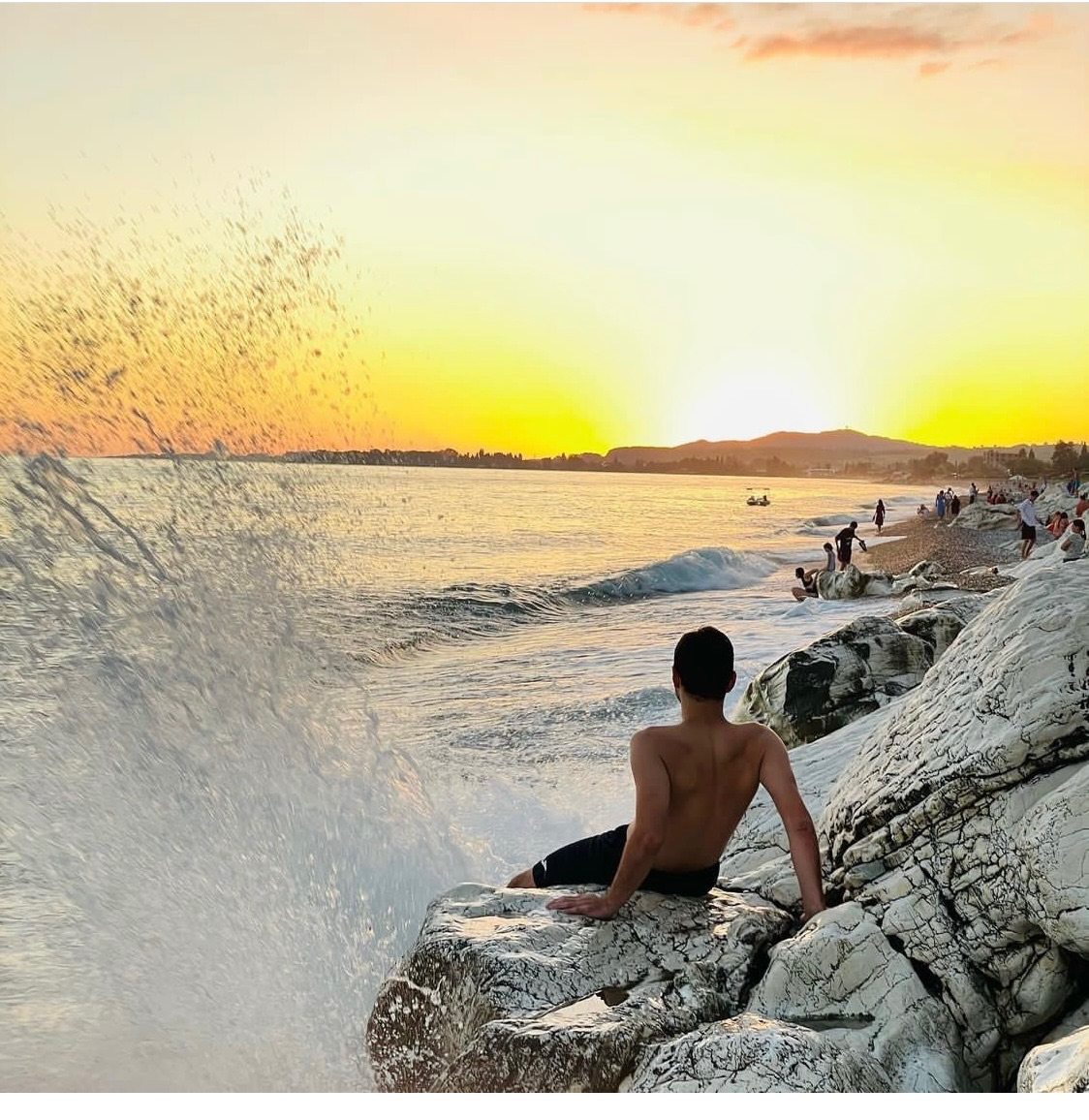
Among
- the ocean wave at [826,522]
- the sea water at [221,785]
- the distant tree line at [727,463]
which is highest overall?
the distant tree line at [727,463]

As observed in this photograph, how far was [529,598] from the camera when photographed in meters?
13.8

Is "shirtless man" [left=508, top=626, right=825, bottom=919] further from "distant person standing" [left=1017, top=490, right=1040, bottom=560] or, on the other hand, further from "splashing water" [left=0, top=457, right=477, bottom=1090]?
"distant person standing" [left=1017, top=490, right=1040, bottom=560]

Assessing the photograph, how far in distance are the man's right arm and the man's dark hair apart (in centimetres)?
17

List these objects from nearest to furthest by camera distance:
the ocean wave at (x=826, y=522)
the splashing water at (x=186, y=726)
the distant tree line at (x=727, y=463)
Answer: the splashing water at (x=186, y=726) → the distant tree line at (x=727, y=463) → the ocean wave at (x=826, y=522)

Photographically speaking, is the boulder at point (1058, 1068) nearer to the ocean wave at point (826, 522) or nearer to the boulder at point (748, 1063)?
the boulder at point (748, 1063)

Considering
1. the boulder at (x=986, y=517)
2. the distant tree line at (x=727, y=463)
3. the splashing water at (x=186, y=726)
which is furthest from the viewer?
the boulder at (x=986, y=517)

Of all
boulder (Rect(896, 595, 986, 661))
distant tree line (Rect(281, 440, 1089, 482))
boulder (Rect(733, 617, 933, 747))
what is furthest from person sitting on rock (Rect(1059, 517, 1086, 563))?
boulder (Rect(733, 617, 933, 747))

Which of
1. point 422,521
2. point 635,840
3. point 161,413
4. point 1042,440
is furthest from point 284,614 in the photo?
point 422,521

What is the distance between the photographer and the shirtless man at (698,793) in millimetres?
2510

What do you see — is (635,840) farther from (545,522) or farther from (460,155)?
(545,522)

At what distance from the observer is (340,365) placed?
6.23 meters

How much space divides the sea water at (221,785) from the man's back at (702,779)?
106 cm

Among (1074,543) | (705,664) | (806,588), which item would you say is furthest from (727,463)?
(705,664)

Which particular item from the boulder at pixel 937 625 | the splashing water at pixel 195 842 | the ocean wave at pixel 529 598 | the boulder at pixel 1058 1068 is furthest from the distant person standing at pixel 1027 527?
the boulder at pixel 1058 1068
